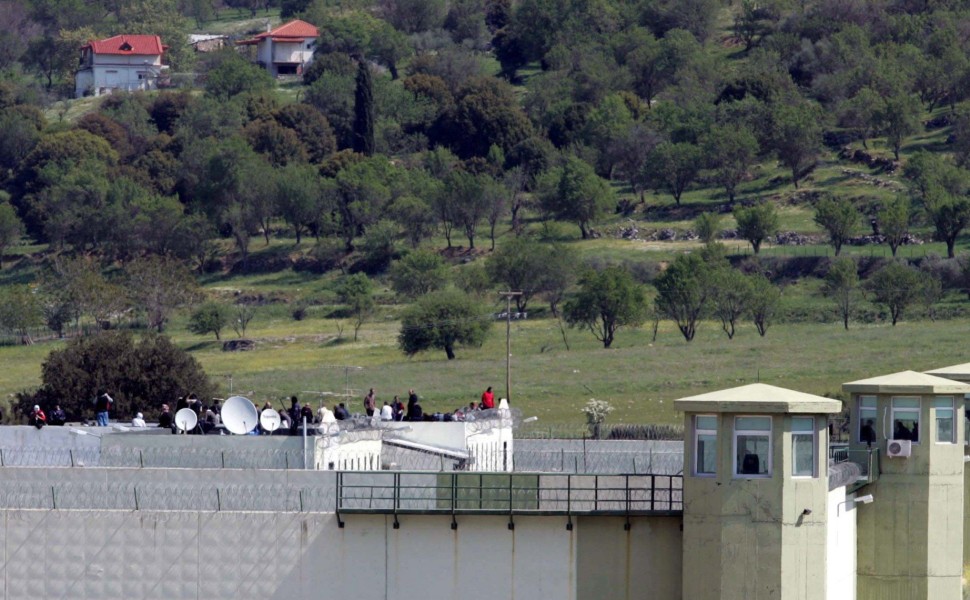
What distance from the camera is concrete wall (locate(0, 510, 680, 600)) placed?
109ft

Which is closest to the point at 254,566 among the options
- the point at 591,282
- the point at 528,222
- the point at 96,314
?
the point at 591,282

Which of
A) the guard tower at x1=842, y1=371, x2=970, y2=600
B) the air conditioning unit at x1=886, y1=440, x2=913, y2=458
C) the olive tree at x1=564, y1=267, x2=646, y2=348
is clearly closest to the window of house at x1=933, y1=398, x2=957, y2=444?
the guard tower at x1=842, y1=371, x2=970, y2=600

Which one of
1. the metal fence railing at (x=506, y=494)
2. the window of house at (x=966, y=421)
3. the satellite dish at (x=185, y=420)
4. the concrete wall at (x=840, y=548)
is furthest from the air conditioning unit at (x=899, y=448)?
the satellite dish at (x=185, y=420)

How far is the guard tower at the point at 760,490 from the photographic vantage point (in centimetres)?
3083

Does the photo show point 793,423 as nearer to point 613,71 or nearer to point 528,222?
point 528,222

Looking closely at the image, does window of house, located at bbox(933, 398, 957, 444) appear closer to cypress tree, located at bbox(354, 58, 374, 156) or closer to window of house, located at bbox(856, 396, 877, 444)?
window of house, located at bbox(856, 396, 877, 444)

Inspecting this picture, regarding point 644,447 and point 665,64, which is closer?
point 644,447

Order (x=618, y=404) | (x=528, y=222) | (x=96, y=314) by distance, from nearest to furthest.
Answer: (x=618, y=404) < (x=96, y=314) < (x=528, y=222)

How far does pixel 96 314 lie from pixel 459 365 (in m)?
32.9

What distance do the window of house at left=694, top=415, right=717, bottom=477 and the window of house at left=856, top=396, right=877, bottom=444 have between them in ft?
17.7

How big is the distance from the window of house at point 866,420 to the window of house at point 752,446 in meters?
5.33

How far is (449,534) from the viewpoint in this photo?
3350 centimetres

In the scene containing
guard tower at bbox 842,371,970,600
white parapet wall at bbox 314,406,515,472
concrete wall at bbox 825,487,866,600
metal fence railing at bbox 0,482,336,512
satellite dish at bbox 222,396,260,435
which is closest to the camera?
concrete wall at bbox 825,487,866,600

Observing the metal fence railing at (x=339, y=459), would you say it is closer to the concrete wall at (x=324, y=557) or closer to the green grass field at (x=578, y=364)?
the concrete wall at (x=324, y=557)
